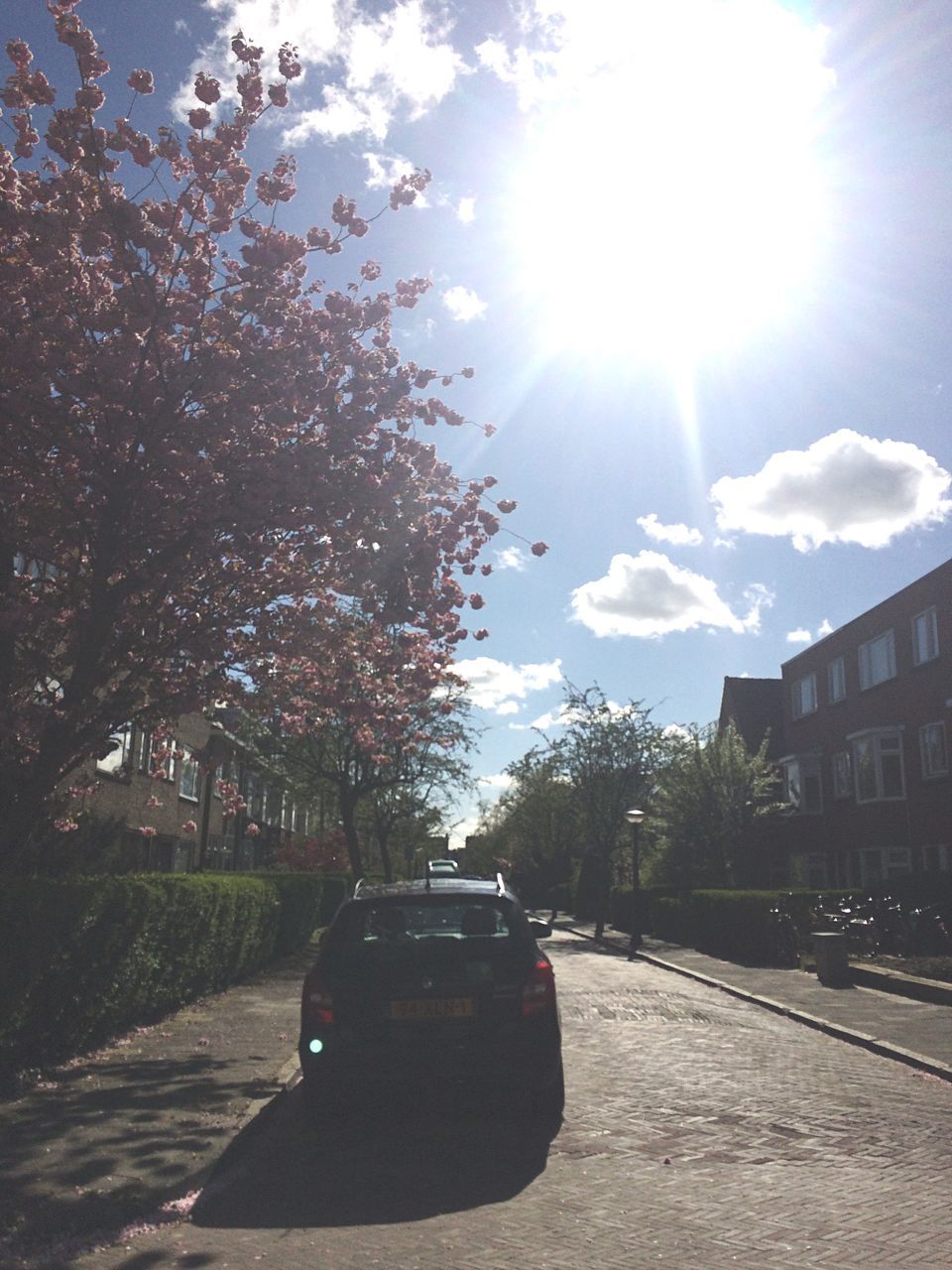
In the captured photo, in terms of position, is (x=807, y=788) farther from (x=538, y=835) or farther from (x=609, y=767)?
(x=538, y=835)

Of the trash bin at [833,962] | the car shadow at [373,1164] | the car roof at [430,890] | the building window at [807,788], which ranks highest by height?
the building window at [807,788]

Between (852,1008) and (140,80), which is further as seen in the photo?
(852,1008)

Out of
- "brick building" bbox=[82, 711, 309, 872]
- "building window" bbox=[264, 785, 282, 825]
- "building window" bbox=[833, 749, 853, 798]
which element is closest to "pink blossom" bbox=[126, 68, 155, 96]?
"brick building" bbox=[82, 711, 309, 872]

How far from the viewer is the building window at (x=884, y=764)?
3173 centimetres

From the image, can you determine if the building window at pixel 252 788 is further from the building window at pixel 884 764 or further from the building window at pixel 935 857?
the building window at pixel 935 857

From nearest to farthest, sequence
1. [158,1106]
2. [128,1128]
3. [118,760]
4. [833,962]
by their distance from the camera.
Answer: [128,1128] → [158,1106] → [833,962] → [118,760]

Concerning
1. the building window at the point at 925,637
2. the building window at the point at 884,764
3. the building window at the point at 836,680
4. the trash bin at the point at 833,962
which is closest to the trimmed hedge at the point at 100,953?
the trash bin at the point at 833,962

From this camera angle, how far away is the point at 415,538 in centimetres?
1202

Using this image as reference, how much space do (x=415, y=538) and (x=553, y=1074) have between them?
6.07 metres

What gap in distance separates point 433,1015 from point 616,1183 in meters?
1.53

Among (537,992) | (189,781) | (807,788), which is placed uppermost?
(807,788)

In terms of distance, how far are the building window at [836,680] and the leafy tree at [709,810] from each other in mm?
2920

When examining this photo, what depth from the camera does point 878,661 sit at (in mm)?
33312

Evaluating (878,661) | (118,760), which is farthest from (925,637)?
(118,760)
